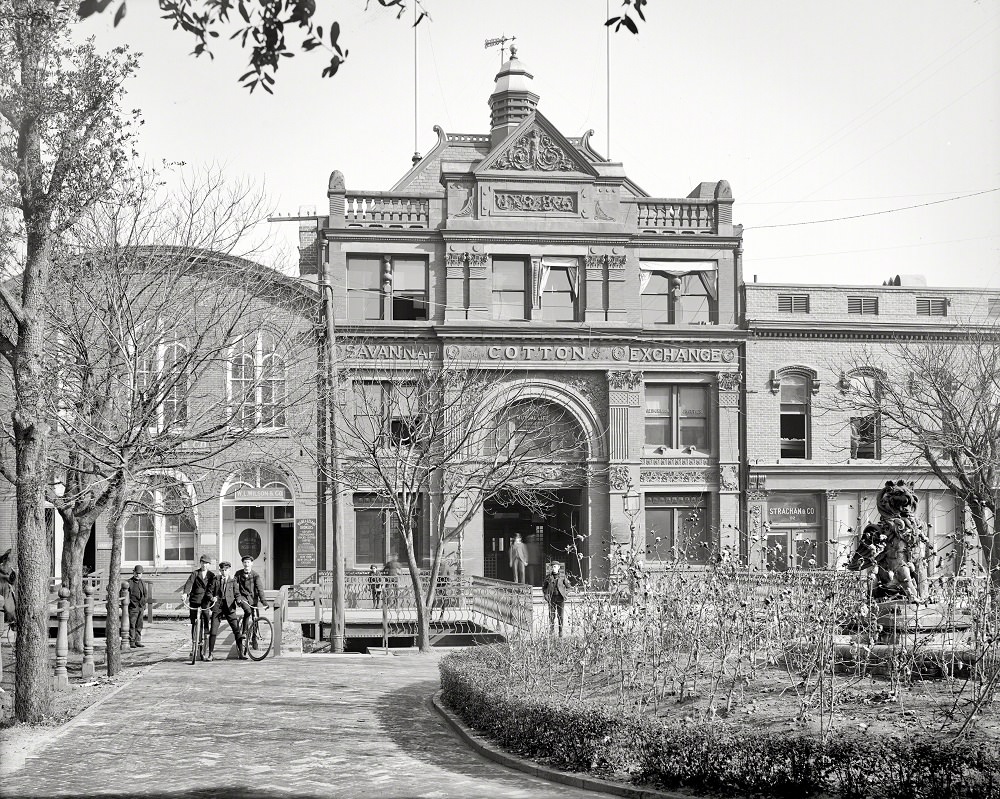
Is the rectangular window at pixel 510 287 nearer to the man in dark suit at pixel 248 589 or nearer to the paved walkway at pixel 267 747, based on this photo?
the man in dark suit at pixel 248 589

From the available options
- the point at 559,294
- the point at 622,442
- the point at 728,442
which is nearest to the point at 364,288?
the point at 559,294

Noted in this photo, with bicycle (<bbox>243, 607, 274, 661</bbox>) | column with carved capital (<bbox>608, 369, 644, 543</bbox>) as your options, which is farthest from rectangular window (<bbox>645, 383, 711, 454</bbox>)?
bicycle (<bbox>243, 607, 274, 661</bbox>)

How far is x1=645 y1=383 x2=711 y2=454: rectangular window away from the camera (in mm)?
39656

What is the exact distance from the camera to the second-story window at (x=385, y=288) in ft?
127

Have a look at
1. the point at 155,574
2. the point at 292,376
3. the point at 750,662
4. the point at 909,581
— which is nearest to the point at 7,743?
the point at 750,662

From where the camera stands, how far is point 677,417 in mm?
39719

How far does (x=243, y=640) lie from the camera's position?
70.6ft

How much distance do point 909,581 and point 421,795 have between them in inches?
298

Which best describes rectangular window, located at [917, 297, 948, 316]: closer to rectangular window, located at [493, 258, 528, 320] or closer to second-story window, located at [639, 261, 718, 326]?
second-story window, located at [639, 261, 718, 326]

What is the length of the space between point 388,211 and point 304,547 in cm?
1140

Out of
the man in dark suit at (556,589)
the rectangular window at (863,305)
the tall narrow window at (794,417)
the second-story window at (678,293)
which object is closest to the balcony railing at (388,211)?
the second-story window at (678,293)

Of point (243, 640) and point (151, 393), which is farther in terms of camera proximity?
point (243, 640)

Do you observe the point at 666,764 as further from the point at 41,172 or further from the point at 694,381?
the point at 694,381

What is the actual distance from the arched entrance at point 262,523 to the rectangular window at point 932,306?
75.6 ft
